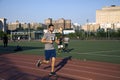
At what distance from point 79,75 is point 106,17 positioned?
144 metres

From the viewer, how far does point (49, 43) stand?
9.85 meters

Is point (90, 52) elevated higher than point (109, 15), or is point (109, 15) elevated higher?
point (109, 15)

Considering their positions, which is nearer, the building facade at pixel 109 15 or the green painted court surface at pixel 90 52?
the green painted court surface at pixel 90 52

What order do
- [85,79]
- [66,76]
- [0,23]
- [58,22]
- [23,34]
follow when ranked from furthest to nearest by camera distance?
[58,22]
[0,23]
[23,34]
[66,76]
[85,79]

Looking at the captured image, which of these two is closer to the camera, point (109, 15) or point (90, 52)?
point (90, 52)

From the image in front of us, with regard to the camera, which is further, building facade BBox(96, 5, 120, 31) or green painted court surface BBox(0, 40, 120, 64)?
building facade BBox(96, 5, 120, 31)

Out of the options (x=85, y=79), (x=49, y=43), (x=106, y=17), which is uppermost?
(x=106, y=17)

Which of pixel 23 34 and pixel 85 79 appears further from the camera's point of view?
pixel 23 34

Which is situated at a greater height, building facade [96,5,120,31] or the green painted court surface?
building facade [96,5,120,31]

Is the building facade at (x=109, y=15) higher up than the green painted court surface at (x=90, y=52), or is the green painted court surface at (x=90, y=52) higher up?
the building facade at (x=109, y=15)

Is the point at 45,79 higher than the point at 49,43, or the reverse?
the point at 49,43

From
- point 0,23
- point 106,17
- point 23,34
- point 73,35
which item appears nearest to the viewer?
point 73,35

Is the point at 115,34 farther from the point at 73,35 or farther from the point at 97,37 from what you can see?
the point at 73,35

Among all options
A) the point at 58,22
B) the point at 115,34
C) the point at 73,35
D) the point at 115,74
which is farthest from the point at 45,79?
the point at 58,22
